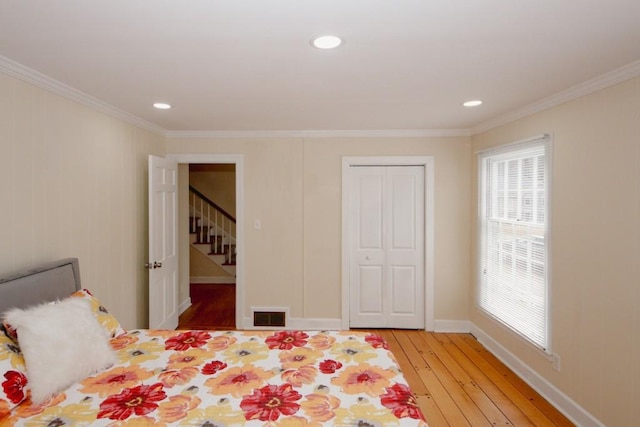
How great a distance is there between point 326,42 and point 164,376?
6.39 feet

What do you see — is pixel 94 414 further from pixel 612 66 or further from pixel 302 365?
pixel 612 66

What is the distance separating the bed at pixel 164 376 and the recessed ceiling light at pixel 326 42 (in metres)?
1.75

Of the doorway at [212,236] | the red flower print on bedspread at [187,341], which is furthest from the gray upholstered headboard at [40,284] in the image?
the doorway at [212,236]

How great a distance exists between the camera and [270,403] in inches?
64.3

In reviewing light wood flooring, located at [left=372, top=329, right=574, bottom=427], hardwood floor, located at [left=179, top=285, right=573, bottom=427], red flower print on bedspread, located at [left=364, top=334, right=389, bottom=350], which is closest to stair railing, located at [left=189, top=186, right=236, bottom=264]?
hardwood floor, located at [left=179, top=285, right=573, bottom=427]

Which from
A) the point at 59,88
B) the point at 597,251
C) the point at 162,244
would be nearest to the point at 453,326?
the point at 597,251

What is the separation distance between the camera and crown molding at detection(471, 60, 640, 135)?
82.4 inches

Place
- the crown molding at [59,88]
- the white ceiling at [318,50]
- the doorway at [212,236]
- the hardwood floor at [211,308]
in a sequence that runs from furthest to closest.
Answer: the doorway at [212,236] < the hardwood floor at [211,308] < the crown molding at [59,88] < the white ceiling at [318,50]

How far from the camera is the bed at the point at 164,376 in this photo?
1531 millimetres

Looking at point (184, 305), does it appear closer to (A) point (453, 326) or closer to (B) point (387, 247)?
(B) point (387, 247)

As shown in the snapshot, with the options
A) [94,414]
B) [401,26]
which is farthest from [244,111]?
[94,414]

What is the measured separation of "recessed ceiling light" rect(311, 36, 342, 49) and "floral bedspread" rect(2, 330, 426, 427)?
5.75 ft

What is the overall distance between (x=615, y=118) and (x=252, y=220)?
11.2 feet

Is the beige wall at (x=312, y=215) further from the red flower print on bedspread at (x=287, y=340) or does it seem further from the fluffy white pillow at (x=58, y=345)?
the fluffy white pillow at (x=58, y=345)
